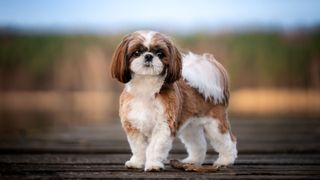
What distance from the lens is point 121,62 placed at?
4.89 m

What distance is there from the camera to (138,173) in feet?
16.5

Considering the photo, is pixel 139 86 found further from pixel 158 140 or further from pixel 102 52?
pixel 102 52

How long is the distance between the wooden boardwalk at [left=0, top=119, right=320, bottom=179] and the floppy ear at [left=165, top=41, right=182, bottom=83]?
642 mm

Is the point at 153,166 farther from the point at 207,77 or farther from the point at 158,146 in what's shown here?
the point at 207,77

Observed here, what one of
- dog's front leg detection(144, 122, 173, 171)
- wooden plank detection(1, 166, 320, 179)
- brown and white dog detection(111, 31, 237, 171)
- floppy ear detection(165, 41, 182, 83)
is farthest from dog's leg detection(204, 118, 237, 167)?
floppy ear detection(165, 41, 182, 83)

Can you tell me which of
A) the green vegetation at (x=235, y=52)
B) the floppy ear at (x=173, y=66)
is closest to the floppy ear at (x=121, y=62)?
the floppy ear at (x=173, y=66)

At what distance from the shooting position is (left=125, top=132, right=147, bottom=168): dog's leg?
5.13m

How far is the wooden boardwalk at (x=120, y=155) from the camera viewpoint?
5016mm

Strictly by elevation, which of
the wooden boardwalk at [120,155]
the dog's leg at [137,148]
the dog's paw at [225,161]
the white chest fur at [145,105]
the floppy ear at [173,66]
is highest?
the floppy ear at [173,66]

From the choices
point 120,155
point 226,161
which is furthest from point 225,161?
point 120,155

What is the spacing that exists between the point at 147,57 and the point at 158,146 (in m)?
0.64

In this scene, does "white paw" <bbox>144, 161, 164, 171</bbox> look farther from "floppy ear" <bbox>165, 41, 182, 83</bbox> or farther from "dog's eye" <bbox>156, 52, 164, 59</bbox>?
"dog's eye" <bbox>156, 52, 164, 59</bbox>

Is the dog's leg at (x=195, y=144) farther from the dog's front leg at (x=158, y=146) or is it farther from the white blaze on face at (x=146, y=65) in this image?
the white blaze on face at (x=146, y=65)

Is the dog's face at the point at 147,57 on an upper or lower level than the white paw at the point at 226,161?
upper
